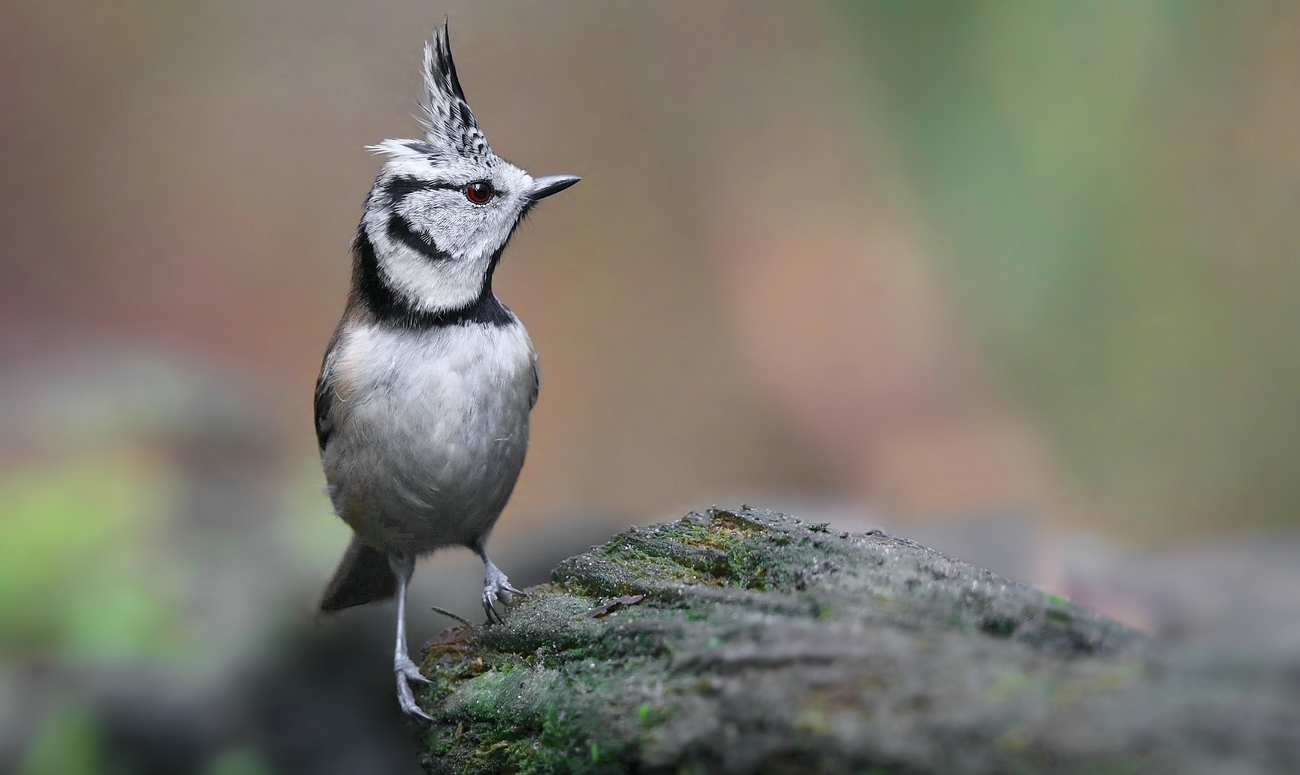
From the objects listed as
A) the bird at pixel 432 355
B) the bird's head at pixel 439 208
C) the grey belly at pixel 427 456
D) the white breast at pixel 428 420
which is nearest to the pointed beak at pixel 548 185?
the bird at pixel 432 355

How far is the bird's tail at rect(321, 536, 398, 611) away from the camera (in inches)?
168

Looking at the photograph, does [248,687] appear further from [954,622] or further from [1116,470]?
[1116,470]

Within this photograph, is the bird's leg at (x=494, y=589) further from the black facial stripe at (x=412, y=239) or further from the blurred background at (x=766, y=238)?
the blurred background at (x=766, y=238)

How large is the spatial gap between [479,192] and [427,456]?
0.99 m

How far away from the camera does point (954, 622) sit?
2066mm

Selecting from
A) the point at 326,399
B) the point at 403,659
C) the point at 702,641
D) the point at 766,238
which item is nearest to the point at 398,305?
the point at 326,399

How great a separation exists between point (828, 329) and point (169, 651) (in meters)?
5.08

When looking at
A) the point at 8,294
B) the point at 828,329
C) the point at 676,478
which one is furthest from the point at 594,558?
the point at 8,294

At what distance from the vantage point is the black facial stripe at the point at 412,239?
11.9 ft

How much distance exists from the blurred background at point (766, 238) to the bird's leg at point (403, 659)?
2.41 m

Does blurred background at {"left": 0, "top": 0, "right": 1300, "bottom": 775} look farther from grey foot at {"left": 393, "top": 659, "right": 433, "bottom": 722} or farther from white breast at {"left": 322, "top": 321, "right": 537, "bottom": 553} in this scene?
grey foot at {"left": 393, "top": 659, "right": 433, "bottom": 722}

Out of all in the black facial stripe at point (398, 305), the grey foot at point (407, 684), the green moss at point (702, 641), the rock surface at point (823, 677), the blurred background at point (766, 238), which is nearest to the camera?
the rock surface at point (823, 677)

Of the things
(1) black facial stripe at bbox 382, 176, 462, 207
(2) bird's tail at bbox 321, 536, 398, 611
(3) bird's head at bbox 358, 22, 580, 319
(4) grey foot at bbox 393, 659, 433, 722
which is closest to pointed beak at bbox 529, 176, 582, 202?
(3) bird's head at bbox 358, 22, 580, 319

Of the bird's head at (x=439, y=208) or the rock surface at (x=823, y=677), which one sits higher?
the bird's head at (x=439, y=208)
